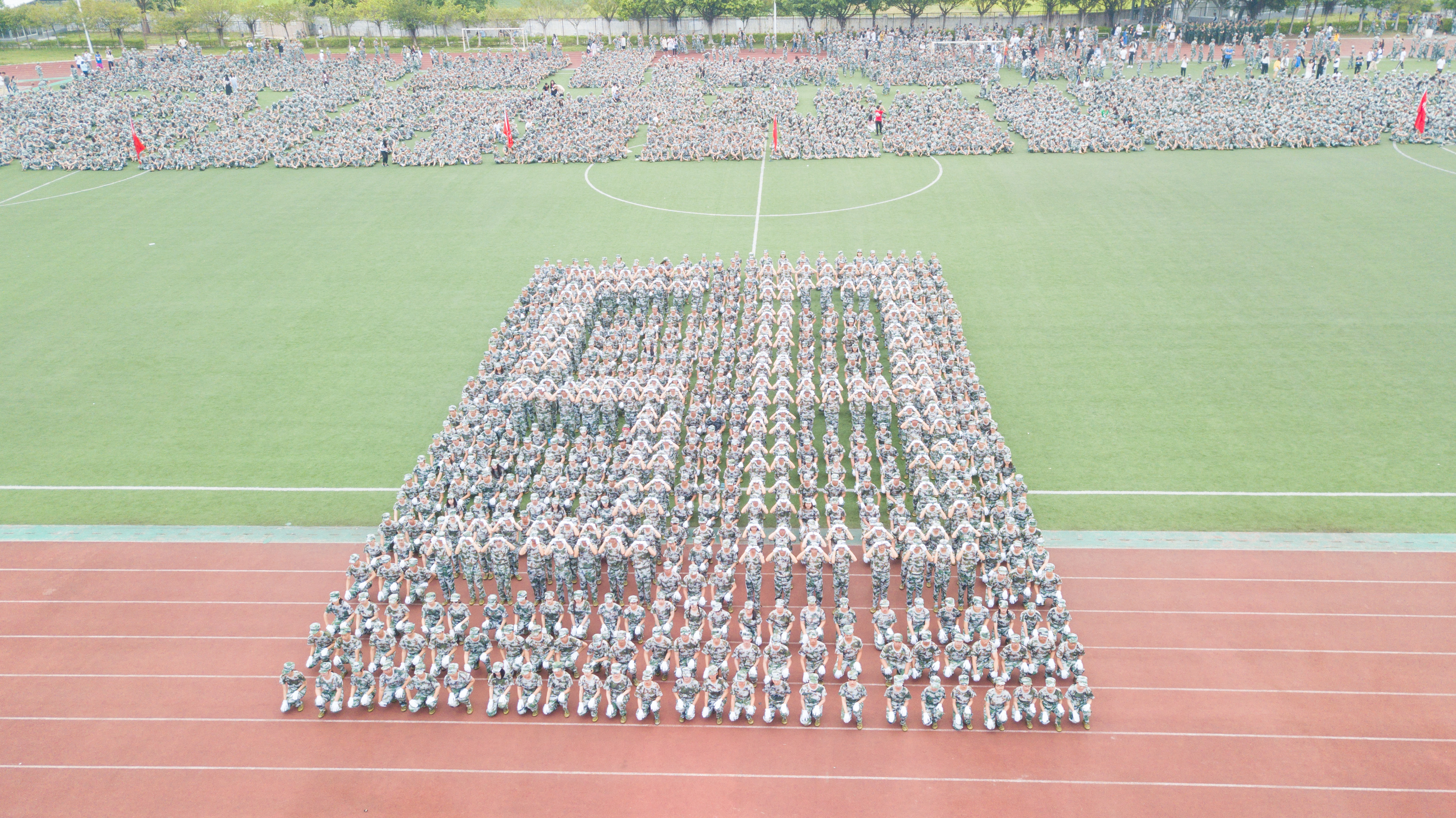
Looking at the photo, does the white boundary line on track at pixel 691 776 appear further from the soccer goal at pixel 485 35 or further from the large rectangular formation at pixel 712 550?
the soccer goal at pixel 485 35

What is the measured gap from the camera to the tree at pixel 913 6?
73500mm

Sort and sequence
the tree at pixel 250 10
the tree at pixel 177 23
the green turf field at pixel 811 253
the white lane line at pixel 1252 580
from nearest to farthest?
the white lane line at pixel 1252 580
the green turf field at pixel 811 253
the tree at pixel 177 23
the tree at pixel 250 10

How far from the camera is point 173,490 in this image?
772 inches

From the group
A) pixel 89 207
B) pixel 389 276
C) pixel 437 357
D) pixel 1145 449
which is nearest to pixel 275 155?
pixel 89 207

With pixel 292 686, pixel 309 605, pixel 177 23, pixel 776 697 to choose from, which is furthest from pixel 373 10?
pixel 776 697

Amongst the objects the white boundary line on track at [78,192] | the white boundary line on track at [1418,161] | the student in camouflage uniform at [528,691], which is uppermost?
the white boundary line on track at [78,192]

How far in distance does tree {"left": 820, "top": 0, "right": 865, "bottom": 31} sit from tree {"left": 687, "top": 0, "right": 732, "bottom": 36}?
7.67 m

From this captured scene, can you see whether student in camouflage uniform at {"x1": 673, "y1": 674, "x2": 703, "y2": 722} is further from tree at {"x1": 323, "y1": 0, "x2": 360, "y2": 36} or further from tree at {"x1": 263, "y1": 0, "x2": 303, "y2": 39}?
tree at {"x1": 323, "y1": 0, "x2": 360, "y2": 36}

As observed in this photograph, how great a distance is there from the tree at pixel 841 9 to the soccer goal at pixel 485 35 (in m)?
25.9

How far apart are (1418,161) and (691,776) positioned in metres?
41.6

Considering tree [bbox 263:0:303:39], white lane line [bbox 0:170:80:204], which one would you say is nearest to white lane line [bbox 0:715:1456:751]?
white lane line [bbox 0:170:80:204]

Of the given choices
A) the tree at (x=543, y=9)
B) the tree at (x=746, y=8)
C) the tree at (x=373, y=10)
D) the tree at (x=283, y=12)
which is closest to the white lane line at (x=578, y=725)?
the tree at (x=746, y=8)

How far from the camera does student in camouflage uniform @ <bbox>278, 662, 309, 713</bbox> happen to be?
13.7 metres

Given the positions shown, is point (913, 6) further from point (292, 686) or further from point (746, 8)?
point (292, 686)
